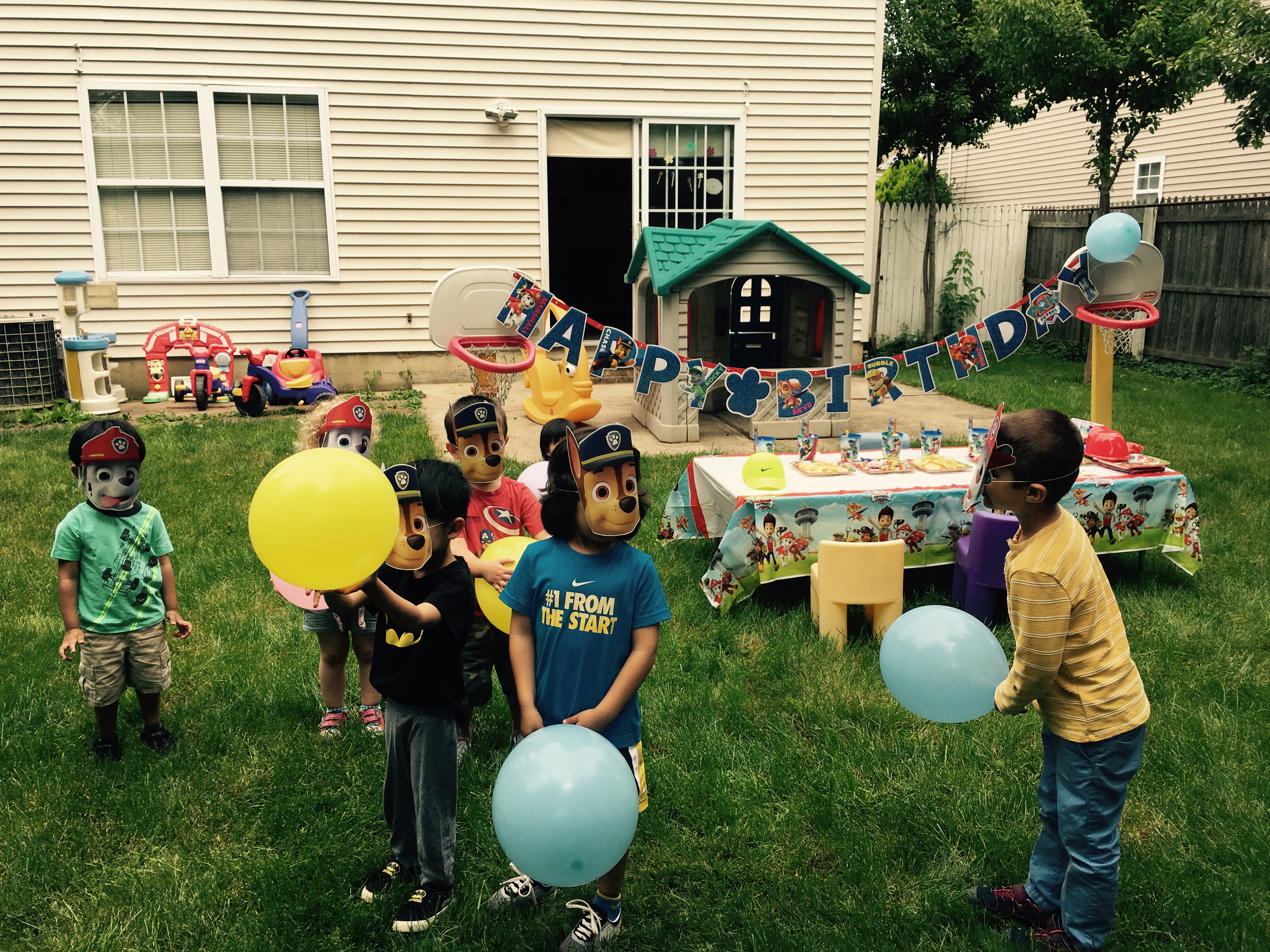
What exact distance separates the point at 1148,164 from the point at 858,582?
614 inches

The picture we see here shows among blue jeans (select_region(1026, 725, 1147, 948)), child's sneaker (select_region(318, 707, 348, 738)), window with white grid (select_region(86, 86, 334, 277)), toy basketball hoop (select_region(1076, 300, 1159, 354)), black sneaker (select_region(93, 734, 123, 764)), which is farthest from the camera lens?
window with white grid (select_region(86, 86, 334, 277))

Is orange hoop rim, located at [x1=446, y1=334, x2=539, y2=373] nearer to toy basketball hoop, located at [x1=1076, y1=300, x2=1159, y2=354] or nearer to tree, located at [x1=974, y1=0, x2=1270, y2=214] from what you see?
toy basketball hoop, located at [x1=1076, y1=300, x2=1159, y2=354]

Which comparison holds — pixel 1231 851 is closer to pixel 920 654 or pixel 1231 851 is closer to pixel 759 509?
pixel 920 654

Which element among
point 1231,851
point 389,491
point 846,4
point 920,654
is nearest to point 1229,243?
point 846,4

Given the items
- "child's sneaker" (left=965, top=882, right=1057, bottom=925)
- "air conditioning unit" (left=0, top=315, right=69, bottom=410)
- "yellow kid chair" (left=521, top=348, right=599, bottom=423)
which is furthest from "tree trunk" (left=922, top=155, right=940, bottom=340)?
"child's sneaker" (left=965, top=882, right=1057, bottom=925)

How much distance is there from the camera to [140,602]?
3484mm

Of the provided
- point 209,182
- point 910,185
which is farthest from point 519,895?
point 910,185

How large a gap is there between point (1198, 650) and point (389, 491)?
4.13 m

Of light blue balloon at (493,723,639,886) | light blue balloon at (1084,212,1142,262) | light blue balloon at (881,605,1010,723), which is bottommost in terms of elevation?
light blue balloon at (493,723,639,886)

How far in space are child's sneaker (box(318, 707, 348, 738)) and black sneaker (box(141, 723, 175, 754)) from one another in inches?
21.9

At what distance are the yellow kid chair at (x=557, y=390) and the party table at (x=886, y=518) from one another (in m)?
3.43

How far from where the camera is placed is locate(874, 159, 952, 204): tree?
1980cm

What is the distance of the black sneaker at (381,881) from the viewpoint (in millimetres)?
2832

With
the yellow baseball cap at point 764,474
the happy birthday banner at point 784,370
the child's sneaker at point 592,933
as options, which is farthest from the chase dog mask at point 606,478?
the happy birthday banner at point 784,370
